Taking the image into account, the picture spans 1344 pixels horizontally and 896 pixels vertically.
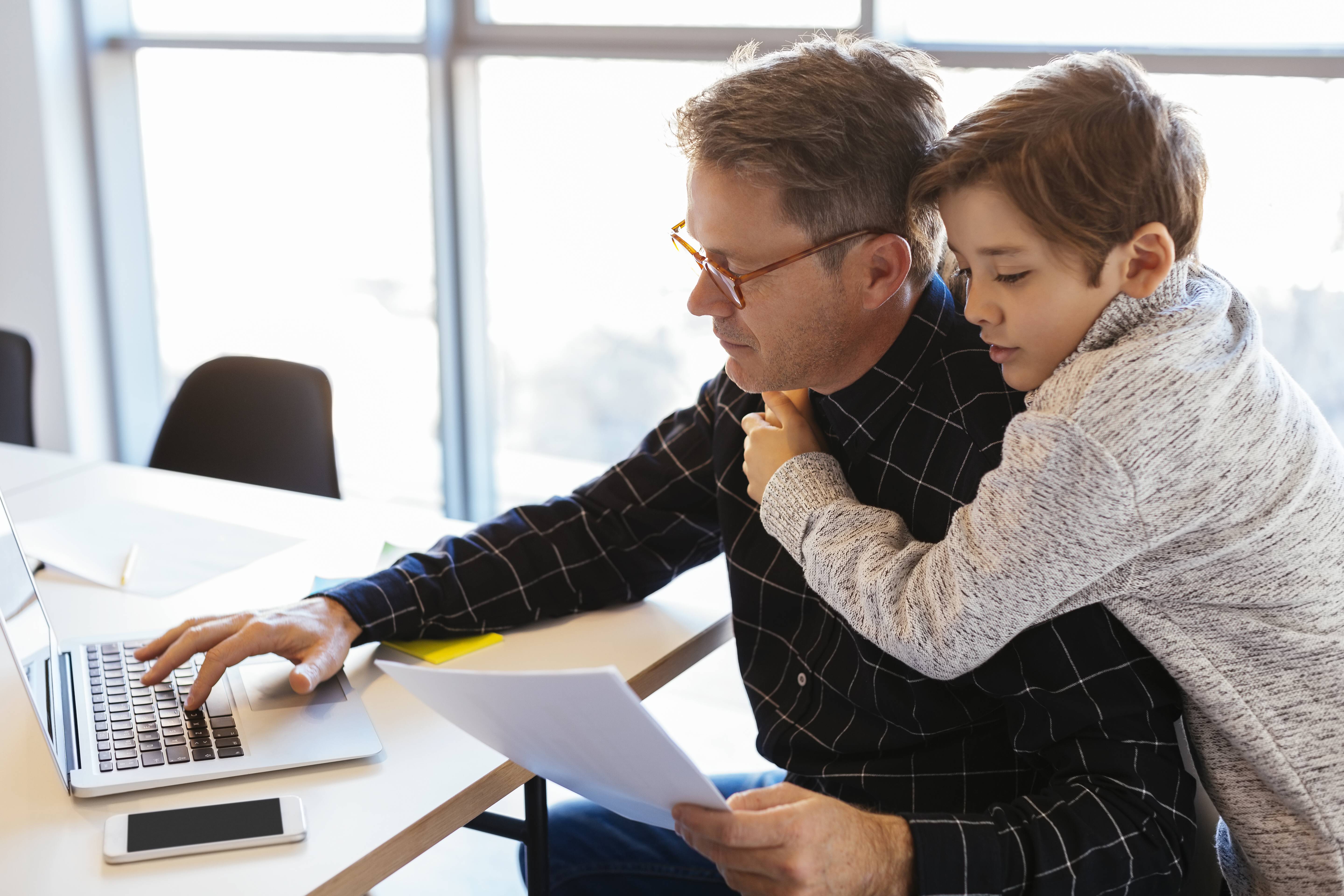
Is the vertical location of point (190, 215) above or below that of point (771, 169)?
below

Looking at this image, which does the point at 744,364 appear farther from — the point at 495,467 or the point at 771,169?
the point at 495,467

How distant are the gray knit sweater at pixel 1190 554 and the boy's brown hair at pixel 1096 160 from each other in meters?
0.06

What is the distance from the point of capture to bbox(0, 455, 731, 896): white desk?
3.13 feet

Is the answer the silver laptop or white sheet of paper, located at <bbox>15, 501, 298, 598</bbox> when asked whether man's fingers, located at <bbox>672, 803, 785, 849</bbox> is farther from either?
white sheet of paper, located at <bbox>15, 501, 298, 598</bbox>

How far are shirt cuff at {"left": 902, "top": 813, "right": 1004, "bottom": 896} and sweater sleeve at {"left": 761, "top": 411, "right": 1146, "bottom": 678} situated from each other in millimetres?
135

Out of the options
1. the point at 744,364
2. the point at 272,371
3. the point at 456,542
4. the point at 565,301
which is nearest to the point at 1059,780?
the point at 744,364

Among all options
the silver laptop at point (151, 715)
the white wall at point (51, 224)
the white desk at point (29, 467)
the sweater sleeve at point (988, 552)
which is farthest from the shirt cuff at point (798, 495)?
the white wall at point (51, 224)

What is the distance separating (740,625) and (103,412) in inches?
130

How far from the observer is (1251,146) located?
2412 millimetres

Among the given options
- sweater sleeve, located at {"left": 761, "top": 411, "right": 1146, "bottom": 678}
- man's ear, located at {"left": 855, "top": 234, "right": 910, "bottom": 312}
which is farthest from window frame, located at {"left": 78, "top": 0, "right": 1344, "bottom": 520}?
sweater sleeve, located at {"left": 761, "top": 411, "right": 1146, "bottom": 678}

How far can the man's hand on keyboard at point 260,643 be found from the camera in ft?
3.96

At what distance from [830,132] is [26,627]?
3.10ft

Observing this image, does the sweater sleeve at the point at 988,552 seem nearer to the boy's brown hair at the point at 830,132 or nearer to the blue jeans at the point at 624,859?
the boy's brown hair at the point at 830,132

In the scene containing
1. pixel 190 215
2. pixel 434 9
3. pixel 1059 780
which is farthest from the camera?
pixel 190 215
